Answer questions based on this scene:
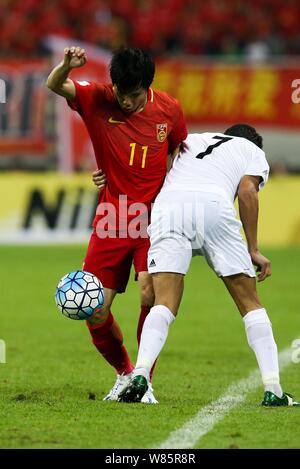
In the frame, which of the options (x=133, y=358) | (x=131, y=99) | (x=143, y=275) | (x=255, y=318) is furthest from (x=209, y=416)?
(x=133, y=358)

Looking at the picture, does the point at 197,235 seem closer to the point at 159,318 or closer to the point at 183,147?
the point at 159,318

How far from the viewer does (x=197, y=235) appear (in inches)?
258

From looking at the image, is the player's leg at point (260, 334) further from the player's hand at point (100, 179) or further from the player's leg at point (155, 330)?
the player's hand at point (100, 179)

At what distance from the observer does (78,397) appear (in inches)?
274

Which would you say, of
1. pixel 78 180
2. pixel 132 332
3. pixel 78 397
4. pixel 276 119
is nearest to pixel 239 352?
pixel 132 332

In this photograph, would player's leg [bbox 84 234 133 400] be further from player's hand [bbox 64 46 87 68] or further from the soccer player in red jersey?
player's hand [bbox 64 46 87 68]

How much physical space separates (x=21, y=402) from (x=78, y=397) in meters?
0.45

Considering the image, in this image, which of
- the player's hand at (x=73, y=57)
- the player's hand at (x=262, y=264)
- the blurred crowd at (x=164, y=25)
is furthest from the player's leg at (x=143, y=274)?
the blurred crowd at (x=164, y=25)

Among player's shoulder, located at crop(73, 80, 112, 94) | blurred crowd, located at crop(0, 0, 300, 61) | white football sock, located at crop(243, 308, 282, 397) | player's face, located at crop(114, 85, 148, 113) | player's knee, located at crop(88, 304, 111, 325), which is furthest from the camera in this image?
blurred crowd, located at crop(0, 0, 300, 61)

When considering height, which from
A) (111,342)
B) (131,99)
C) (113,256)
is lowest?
(111,342)

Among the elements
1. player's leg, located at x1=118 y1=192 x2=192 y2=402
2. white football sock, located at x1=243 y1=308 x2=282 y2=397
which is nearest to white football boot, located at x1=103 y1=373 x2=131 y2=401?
player's leg, located at x1=118 y1=192 x2=192 y2=402

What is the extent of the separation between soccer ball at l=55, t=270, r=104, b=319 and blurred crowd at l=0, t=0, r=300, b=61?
1871cm

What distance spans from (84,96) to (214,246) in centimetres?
126

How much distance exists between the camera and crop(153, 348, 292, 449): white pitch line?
17.6ft
